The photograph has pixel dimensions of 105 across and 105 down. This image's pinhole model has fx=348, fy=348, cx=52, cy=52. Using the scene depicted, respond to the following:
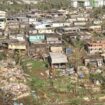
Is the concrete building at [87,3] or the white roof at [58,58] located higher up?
the concrete building at [87,3]

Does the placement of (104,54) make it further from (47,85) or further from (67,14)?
(67,14)

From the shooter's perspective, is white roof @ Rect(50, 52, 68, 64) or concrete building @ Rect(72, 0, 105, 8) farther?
concrete building @ Rect(72, 0, 105, 8)

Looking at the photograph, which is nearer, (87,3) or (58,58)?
(58,58)

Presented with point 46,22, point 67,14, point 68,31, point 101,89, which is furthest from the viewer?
point 67,14

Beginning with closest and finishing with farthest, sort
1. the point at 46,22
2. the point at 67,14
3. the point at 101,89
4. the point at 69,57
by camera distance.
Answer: the point at 101,89 → the point at 69,57 → the point at 46,22 → the point at 67,14

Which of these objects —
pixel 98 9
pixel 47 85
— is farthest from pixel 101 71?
pixel 98 9

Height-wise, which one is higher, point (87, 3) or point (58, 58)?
point (87, 3)

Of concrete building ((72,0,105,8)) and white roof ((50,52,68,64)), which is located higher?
concrete building ((72,0,105,8))

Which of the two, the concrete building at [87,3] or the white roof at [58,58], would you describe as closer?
the white roof at [58,58]
